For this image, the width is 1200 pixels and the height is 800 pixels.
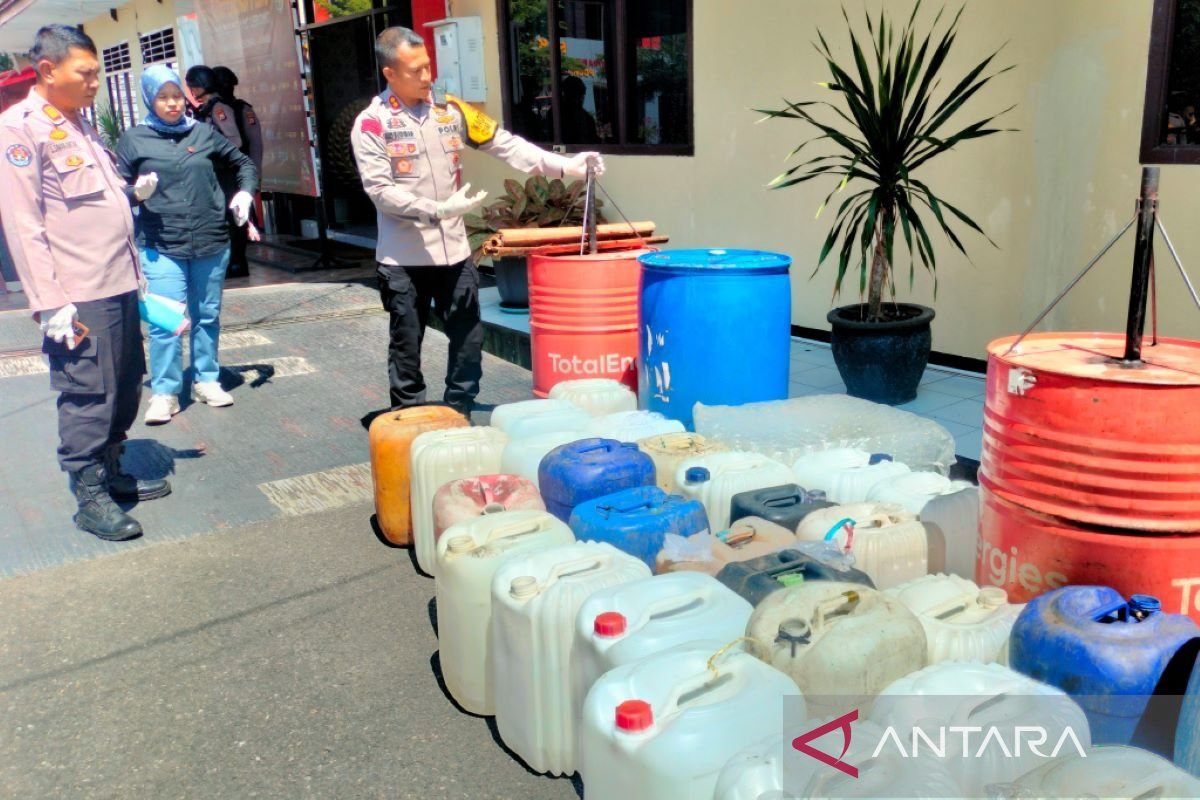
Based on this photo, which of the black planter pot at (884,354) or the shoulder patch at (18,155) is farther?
the black planter pot at (884,354)

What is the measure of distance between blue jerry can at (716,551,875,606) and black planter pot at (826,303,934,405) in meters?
2.88

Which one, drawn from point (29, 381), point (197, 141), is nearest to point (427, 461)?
point (197, 141)

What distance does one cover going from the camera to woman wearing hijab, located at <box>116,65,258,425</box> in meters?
5.39

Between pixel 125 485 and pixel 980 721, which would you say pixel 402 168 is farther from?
pixel 980 721

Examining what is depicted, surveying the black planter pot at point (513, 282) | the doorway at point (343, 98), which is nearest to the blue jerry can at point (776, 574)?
the black planter pot at point (513, 282)

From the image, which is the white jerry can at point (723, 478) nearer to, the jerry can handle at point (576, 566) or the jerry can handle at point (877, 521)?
the jerry can handle at point (877, 521)

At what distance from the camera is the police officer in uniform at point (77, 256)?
3742 mm

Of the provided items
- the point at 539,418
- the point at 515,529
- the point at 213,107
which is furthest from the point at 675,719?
the point at 213,107

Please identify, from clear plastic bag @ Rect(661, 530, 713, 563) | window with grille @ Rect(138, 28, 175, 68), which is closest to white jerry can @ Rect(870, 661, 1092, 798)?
clear plastic bag @ Rect(661, 530, 713, 563)

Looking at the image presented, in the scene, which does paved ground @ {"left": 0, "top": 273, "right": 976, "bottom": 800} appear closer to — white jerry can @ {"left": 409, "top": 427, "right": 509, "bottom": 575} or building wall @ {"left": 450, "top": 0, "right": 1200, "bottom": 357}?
white jerry can @ {"left": 409, "top": 427, "right": 509, "bottom": 575}

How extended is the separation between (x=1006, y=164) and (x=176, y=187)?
4794mm

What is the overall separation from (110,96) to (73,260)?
20.9 m

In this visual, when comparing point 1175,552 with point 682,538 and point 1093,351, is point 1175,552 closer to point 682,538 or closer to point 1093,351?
point 1093,351

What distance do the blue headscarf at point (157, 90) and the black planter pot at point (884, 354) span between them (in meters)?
3.91
